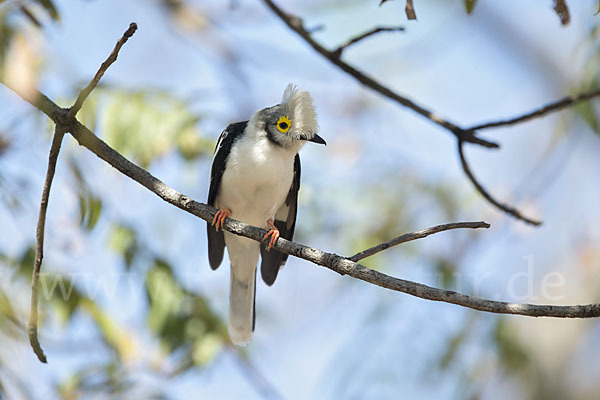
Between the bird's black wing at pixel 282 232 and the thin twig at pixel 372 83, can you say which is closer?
the thin twig at pixel 372 83

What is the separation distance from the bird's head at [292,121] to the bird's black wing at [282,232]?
2.12ft

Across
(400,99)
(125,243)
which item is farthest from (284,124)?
(125,243)

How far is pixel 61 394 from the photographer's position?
4.89m

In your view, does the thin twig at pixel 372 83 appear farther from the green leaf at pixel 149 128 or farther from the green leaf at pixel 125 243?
the green leaf at pixel 125 243

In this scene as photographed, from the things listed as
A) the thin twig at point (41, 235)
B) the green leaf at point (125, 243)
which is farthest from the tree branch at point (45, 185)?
the green leaf at point (125, 243)

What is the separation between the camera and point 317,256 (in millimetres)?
2807

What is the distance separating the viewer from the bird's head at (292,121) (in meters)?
4.46

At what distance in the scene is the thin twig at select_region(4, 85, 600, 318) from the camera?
236 cm

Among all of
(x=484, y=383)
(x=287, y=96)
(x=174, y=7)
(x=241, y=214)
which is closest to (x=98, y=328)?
(x=241, y=214)

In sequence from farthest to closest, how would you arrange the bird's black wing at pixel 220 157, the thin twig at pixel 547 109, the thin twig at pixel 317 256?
the bird's black wing at pixel 220 157 < the thin twig at pixel 547 109 < the thin twig at pixel 317 256

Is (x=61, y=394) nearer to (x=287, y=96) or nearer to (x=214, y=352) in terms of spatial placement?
(x=214, y=352)

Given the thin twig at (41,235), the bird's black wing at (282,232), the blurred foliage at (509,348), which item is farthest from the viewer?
the blurred foliage at (509,348)

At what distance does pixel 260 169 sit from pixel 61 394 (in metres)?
2.32

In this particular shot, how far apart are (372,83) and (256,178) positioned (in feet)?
3.62
